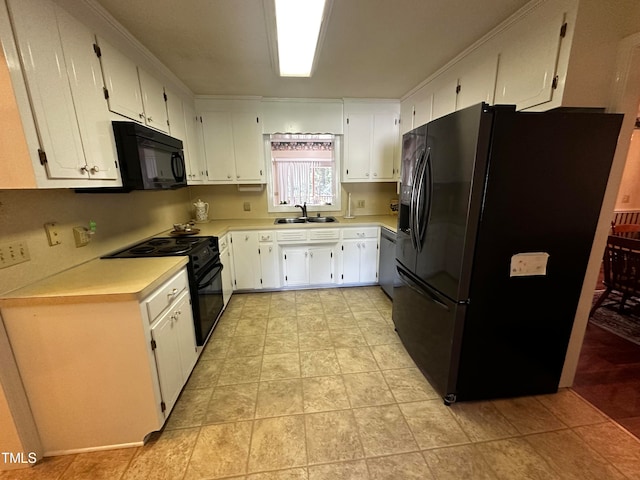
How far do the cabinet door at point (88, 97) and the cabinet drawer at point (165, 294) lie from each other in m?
0.72

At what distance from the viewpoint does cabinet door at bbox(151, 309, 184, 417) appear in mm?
1490

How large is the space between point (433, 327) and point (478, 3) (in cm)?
199

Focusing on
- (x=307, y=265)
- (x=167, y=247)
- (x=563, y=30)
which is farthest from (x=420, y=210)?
(x=167, y=247)

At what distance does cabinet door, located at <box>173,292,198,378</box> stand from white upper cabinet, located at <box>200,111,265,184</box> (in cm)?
186

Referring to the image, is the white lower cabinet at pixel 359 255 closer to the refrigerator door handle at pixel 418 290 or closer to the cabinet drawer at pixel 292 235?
the cabinet drawer at pixel 292 235

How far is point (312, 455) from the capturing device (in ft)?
4.65

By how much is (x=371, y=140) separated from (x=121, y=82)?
2647mm

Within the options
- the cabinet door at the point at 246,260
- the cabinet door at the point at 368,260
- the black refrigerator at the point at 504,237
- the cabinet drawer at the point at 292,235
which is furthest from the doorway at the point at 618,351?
the cabinet door at the point at 246,260

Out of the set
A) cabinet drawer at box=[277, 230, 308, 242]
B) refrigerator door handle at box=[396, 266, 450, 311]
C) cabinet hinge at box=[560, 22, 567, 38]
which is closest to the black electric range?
cabinet drawer at box=[277, 230, 308, 242]

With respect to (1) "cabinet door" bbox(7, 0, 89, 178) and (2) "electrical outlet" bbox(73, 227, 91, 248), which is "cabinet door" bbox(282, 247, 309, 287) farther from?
(1) "cabinet door" bbox(7, 0, 89, 178)

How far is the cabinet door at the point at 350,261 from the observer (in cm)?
339

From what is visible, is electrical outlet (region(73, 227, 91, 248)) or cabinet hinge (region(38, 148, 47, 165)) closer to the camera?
cabinet hinge (region(38, 148, 47, 165))

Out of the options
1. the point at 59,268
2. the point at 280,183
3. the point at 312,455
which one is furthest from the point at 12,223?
the point at 280,183

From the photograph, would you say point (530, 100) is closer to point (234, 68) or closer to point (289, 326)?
point (234, 68)
